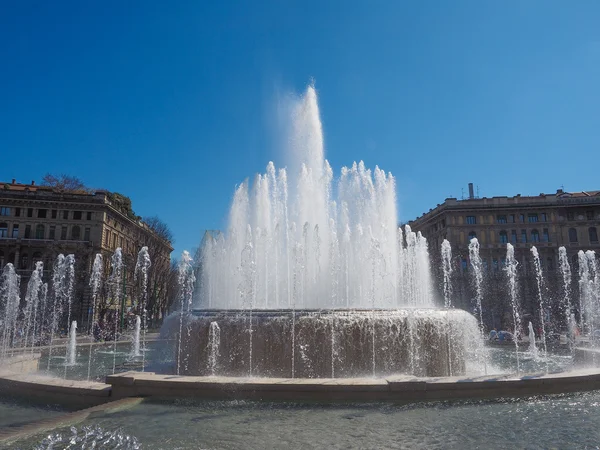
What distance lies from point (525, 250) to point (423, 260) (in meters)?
36.4

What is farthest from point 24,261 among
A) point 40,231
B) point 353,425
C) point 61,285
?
point 353,425

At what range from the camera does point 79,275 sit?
50438 millimetres

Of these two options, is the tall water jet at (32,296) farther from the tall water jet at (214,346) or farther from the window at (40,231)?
the window at (40,231)

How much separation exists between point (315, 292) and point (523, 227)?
51.8 m

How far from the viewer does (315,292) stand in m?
18.5

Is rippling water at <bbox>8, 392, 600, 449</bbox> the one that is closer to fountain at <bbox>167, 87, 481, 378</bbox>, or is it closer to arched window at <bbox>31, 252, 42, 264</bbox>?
fountain at <bbox>167, 87, 481, 378</bbox>

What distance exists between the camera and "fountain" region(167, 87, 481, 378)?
1084cm

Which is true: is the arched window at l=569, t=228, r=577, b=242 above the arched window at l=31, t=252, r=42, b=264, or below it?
above

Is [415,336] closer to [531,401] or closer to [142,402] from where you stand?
[531,401]

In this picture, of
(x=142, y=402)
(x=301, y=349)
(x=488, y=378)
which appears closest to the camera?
(x=142, y=402)

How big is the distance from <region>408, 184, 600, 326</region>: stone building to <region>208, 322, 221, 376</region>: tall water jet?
163 feet

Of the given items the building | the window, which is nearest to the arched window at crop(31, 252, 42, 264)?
the building

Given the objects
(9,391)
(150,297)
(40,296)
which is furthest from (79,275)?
(9,391)

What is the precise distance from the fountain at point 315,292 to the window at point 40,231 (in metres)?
38.0
